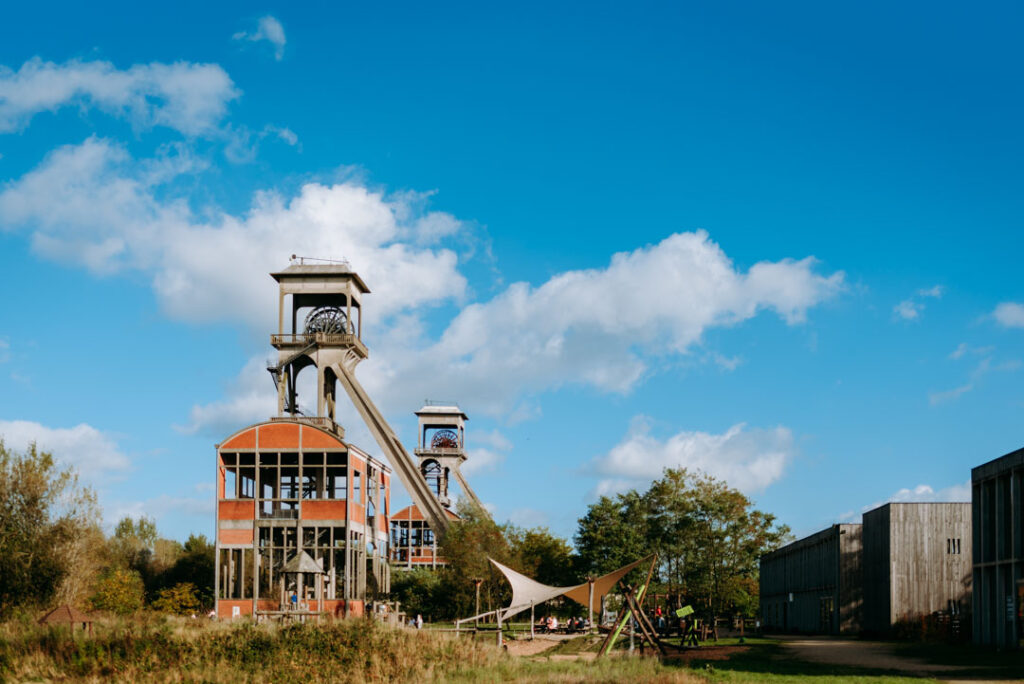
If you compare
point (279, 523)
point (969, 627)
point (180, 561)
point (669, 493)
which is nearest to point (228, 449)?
point (279, 523)

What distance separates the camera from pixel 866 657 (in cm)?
3241

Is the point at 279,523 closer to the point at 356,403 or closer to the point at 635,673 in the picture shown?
the point at 356,403

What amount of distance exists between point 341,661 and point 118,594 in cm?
3408

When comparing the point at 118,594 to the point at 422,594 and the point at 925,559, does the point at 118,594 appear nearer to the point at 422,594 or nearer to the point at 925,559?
the point at 422,594

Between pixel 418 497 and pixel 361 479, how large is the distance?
16.7 ft

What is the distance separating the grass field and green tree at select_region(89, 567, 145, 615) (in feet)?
80.1

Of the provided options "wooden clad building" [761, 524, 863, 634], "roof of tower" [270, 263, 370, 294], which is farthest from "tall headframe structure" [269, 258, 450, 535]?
"wooden clad building" [761, 524, 863, 634]

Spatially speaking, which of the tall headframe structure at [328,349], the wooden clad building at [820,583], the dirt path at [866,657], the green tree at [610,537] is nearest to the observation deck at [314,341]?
the tall headframe structure at [328,349]

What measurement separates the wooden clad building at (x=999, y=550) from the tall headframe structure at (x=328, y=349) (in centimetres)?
3467

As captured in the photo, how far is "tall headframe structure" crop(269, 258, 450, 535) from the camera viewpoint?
6562cm

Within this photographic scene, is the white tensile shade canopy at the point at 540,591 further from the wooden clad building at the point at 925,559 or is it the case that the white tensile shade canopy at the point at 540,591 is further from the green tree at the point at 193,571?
the green tree at the point at 193,571

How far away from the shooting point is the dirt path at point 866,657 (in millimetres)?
28062

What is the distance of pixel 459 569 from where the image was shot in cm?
5850

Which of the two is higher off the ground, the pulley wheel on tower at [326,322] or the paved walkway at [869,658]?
the pulley wheel on tower at [326,322]
